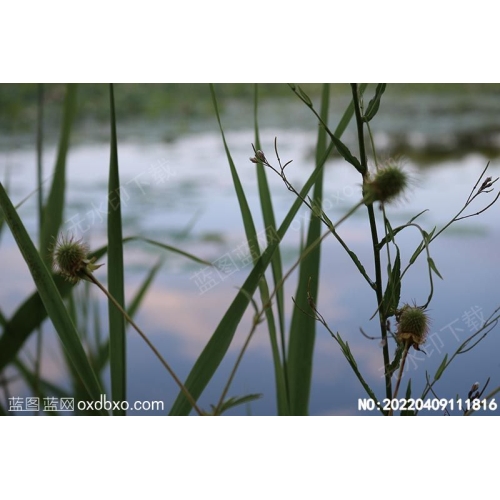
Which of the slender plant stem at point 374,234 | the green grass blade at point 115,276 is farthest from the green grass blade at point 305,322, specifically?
the green grass blade at point 115,276

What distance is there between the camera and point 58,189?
1169 mm

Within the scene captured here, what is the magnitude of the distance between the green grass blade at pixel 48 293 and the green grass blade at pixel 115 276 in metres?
0.06

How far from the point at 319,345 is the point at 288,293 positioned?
0.42ft

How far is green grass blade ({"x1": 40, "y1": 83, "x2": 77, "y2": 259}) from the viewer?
1.15 meters

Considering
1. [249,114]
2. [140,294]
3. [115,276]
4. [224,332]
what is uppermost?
[249,114]

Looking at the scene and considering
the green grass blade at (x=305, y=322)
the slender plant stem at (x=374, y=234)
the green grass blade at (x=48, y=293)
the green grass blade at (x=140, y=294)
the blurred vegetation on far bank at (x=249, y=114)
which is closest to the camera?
the slender plant stem at (x=374, y=234)

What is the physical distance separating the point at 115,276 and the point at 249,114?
1.19m

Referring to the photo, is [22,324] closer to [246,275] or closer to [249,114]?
[246,275]

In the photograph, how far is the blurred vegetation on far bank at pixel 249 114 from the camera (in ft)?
5.35

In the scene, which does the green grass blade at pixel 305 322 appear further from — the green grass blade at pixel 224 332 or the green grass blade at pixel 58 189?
the green grass blade at pixel 58 189

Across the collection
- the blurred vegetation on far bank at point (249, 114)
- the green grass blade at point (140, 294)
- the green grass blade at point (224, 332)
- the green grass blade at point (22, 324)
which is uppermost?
the blurred vegetation on far bank at point (249, 114)

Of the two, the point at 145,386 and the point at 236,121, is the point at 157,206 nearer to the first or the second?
the point at 236,121

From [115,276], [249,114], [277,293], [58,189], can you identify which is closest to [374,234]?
[277,293]

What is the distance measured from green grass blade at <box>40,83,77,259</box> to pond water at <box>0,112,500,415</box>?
1.4 inches
